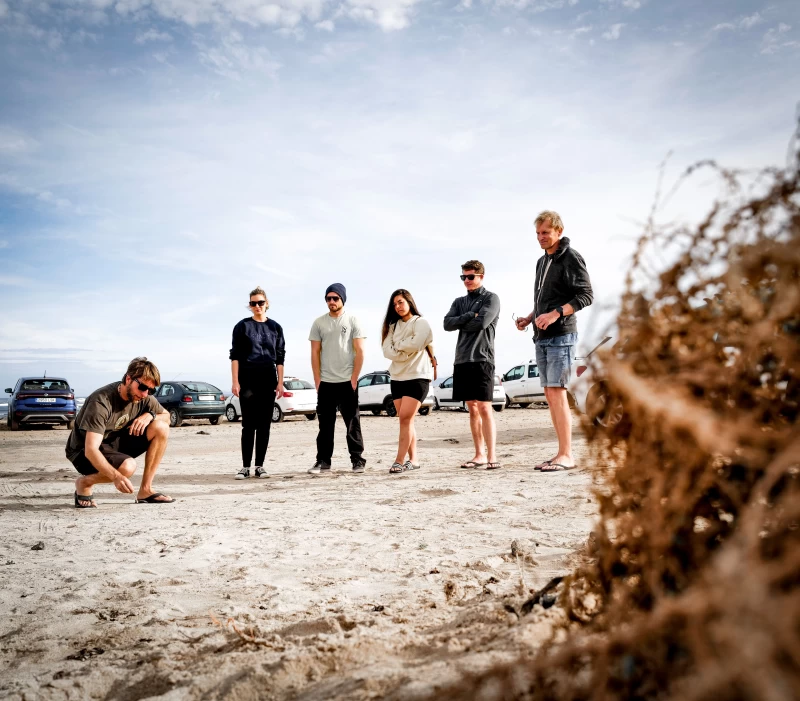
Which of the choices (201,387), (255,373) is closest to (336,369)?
(255,373)

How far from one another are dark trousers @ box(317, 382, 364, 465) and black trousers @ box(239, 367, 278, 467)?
0.59m

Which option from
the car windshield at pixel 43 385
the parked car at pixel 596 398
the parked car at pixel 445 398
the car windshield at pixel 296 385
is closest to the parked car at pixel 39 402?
the car windshield at pixel 43 385

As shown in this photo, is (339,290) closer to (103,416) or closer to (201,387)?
(103,416)

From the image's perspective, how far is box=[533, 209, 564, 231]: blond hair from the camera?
19.0ft

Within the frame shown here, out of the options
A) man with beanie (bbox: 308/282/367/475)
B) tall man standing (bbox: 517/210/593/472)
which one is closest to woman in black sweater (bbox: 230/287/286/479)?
man with beanie (bbox: 308/282/367/475)

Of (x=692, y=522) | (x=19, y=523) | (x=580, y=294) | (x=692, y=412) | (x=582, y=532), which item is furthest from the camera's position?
(x=580, y=294)

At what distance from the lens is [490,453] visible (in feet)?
22.1

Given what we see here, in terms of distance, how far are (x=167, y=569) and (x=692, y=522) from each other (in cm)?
300

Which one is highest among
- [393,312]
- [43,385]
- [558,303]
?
[393,312]

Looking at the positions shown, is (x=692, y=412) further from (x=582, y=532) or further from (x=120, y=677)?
(x=582, y=532)

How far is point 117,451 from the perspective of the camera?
543cm

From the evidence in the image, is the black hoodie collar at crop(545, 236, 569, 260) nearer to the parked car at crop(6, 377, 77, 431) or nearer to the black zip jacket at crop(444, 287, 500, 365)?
the black zip jacket at crop(444, 287, 500, 365)

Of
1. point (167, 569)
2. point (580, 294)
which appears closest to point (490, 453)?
point (580, 294)

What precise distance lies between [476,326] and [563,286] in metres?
1.12
